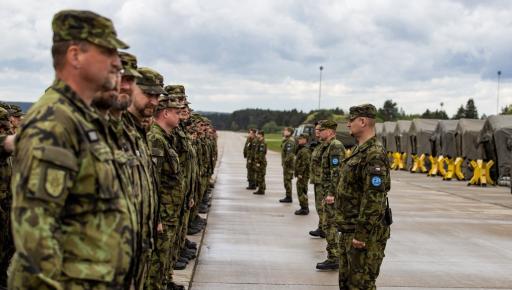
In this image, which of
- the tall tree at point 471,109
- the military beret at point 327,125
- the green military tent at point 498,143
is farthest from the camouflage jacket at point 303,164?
the tall tree at point 471,109

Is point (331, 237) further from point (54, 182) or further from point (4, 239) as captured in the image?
point (54, 182)

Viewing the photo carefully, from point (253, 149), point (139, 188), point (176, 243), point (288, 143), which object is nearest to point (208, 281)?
point (176, 243)

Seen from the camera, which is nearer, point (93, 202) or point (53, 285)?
point (53, 285)

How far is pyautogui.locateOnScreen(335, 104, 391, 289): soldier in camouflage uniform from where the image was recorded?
543 cm

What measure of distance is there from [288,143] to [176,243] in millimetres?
9636

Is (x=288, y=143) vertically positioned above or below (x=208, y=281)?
above

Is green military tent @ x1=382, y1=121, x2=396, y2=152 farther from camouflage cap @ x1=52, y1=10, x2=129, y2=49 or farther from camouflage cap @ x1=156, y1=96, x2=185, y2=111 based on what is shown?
camouflage cap @ x1=52, y1=10, x2=129, y2=49

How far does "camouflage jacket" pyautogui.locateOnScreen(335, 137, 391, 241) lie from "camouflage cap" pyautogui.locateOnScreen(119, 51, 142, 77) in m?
2.16

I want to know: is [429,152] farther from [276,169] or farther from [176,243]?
[176,243]

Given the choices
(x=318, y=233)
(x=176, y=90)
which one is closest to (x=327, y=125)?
(x=318, y=233)

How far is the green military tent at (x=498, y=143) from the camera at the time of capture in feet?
74.1

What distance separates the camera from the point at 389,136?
1391 inches

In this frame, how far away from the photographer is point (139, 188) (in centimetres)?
311

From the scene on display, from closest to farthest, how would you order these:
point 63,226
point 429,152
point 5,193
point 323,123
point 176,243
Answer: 1. point 63,226
2. point 5,193
3. point 176,243
4. point 323,123
5. point 429,152
